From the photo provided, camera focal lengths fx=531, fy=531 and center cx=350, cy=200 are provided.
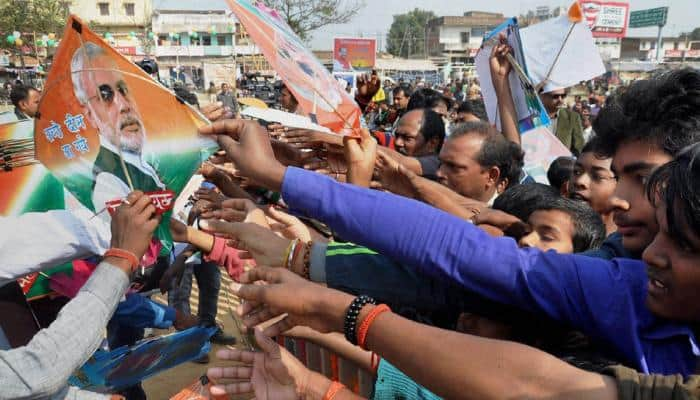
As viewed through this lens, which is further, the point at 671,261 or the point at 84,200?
the point at 84,200

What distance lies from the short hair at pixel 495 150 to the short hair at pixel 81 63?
1676mm

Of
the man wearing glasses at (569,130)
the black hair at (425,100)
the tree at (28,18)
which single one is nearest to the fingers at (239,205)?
the black hair at (425,100)

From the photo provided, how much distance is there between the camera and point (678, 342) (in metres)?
1.03

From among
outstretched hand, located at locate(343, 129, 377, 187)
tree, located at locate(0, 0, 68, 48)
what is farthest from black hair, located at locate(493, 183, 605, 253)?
tree, located at locate(0, 0, 68, 48)

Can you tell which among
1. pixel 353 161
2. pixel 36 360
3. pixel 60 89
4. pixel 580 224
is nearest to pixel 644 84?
pixel 580 224

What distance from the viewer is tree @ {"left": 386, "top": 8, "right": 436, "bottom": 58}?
233 ft

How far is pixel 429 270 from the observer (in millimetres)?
1210

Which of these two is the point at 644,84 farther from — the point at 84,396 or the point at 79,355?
the point at 84,396

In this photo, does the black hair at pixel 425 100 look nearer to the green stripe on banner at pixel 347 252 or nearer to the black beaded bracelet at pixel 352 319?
the green stripe on banner at pixel 347 252

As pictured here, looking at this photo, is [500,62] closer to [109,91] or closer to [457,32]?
[109,91]

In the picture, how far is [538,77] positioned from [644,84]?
6.00ft

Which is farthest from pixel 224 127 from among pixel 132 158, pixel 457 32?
pixel 457 32

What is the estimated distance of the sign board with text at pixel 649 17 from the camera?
2026 inches

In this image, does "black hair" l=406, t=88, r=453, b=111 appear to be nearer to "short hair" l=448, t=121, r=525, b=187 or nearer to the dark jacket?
the dark jacket
